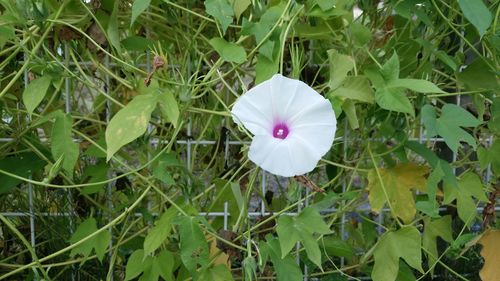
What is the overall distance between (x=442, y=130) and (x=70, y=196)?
2.51ft

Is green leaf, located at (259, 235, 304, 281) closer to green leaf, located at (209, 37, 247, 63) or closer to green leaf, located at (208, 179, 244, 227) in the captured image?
green leaf, located at (208, 179, 244, 227)

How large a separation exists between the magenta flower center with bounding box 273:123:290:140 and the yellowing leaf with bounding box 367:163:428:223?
0.90ft

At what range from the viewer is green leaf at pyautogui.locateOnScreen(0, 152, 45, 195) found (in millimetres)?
1414

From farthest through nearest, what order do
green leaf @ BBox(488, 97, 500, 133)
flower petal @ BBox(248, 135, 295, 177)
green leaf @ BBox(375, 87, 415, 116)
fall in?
green leaf @ BBox(488, 97, 500, 133) < green leaf @ BBox(375, 87, 415, 116) < flower petal @ BBox(248, 135, 295, 177)

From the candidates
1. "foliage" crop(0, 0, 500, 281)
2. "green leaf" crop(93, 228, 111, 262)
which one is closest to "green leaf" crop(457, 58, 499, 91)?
"foliage" crop(0, 0, 500, 281)

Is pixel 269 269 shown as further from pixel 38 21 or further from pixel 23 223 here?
pixel 38 21

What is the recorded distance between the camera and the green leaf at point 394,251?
127cm

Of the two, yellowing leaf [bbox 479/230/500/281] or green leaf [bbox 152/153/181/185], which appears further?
yellowing leaf [bbox 479/230/500/281]

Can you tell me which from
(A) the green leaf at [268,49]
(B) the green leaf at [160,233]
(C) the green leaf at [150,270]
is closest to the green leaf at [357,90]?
(A) the green leaf at [268,49]

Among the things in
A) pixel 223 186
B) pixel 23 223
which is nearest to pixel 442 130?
pixel 223 186

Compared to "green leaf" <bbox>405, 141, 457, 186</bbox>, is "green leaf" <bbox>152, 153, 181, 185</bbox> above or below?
above

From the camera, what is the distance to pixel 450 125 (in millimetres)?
1182

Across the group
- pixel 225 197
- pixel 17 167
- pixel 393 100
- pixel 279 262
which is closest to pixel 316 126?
pixel 393 100

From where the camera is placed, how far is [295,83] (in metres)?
1.08
